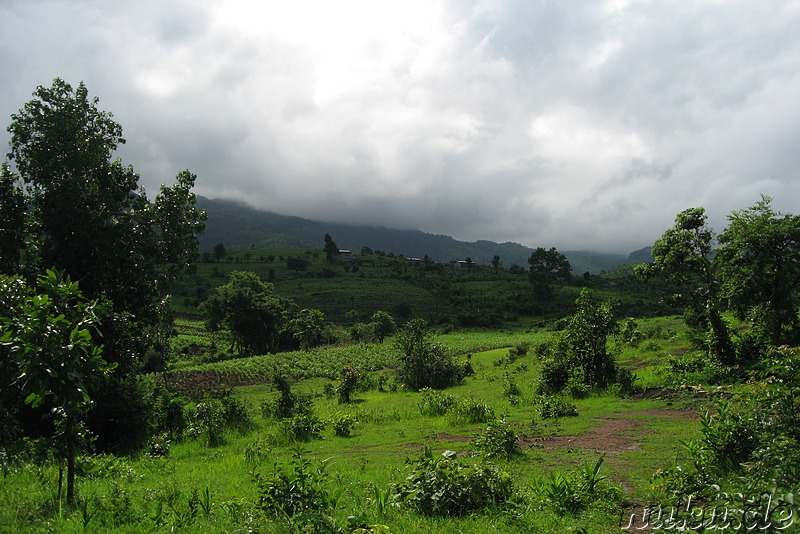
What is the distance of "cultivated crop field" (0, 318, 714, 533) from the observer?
6.87 m

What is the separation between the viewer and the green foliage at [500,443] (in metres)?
→ 10.9

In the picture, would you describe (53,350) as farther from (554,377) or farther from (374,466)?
(554,377)

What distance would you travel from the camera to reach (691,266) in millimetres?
21406

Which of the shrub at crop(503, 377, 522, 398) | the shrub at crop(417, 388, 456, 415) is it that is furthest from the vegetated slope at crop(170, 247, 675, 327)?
the shrub at crop(417, 388, 456, 415)

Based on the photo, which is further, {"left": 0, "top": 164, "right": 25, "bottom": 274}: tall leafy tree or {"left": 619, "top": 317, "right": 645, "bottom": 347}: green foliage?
{"left": 619, "top": 317, "right": 645, "bottom": 347}: green foliage

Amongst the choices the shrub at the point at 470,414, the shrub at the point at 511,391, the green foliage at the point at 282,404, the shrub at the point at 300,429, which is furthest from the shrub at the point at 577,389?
the green foliage at the point at 282,404

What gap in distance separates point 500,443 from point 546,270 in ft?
386

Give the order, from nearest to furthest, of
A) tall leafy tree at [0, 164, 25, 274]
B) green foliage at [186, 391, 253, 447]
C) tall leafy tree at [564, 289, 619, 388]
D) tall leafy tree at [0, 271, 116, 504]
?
tall leafy tree at [0, 271, 116, 504] < green foliage at [186, 391, 253, 447] < tall leafy tree at [0, 164, 25, 274] < tall leafy tree at [564, 289, 619, 388]

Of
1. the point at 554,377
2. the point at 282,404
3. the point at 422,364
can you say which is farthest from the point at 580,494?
the point at 422,364

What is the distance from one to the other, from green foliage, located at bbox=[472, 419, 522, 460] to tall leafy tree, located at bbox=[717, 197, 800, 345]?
52.3ft

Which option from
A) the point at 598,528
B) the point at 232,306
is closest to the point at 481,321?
the point at 232,306

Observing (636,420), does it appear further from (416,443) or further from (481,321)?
(481,321)

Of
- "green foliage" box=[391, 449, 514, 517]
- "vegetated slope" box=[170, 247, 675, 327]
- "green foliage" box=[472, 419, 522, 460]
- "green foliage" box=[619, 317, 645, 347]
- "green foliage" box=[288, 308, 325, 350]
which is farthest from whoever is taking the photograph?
"vegetated slope" box=[170, 247, 675, 327]

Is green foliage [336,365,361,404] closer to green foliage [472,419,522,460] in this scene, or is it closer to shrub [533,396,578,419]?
shrub [533,396,578,419]
